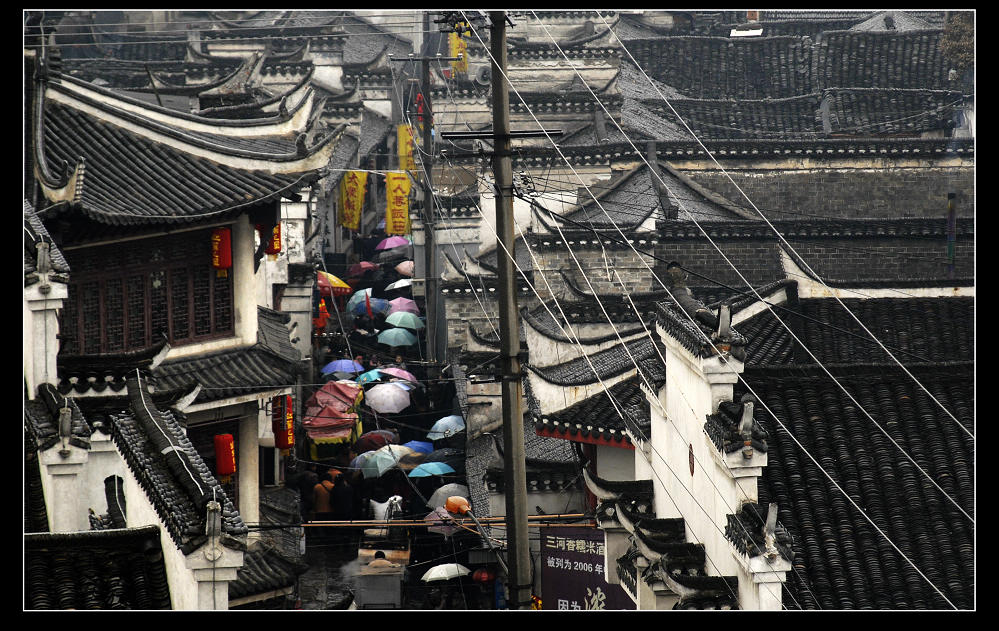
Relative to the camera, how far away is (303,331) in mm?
37656

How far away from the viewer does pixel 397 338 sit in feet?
141

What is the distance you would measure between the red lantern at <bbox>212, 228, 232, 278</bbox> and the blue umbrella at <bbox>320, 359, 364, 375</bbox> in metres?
15.9

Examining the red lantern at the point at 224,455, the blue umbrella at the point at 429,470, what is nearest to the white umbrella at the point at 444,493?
the blue umbrella at the point at 429,470

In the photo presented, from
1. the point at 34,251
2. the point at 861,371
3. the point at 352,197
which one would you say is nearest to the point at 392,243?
the point at 352,197

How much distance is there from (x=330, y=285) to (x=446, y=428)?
1080 cm

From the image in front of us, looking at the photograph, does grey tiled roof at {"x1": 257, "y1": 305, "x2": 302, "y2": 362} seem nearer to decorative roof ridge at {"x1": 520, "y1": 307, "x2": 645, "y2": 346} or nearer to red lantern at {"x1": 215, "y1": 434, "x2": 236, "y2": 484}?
red lantern at {"x1": 215, "y1": 434, "x2": 236, "y2": 484}

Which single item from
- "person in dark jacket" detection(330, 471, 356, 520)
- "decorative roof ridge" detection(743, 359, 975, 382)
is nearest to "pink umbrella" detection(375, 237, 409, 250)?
"person in dark jacket" detection(330, 471, 356, 520)

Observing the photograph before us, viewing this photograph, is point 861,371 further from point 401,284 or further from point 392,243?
point 392,243

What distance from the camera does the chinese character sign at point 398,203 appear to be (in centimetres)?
4994

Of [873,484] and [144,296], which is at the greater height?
[144,296]

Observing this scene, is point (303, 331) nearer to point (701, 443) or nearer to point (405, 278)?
point (405, 278)

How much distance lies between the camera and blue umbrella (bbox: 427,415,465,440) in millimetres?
35281

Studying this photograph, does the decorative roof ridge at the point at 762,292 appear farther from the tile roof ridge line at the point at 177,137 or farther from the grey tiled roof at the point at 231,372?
the grey tiled roof at the point at 231,372

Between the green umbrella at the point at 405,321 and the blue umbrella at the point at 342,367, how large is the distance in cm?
452
